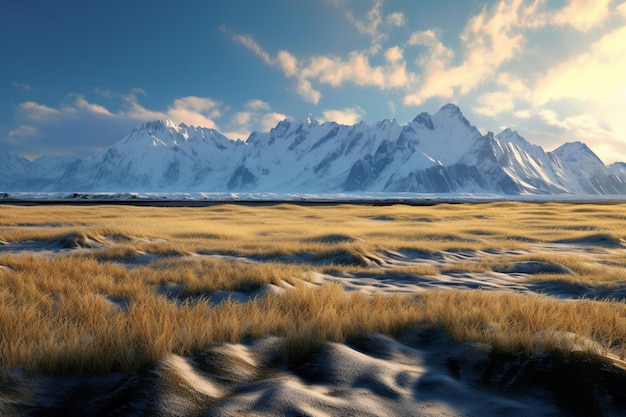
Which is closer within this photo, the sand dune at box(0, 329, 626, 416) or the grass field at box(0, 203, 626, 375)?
the sand dune at box(0, 329, 626, 416)

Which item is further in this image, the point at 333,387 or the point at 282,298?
the point at 282,298

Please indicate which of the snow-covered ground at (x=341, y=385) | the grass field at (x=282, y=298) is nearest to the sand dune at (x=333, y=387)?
the snow-covered ground at (x=341, y=385)

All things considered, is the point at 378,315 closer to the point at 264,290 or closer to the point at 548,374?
the point at 548,374

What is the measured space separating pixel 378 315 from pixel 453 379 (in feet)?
5.00

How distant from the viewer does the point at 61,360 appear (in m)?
3.10

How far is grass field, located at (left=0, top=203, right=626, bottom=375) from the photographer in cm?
369

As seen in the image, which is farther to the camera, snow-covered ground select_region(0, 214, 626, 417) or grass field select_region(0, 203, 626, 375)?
grass field select_region(0, 203, 626, 375)

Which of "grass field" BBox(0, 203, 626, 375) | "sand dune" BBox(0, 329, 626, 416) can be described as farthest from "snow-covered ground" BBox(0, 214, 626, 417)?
"grass field" BBox(0, 203, 626, 375)

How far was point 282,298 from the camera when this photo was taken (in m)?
6.40

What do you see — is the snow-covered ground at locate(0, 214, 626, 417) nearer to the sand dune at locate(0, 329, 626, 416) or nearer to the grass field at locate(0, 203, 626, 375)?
the sand dune at locate(0, 329, 626, 416)

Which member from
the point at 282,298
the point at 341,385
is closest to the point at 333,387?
the point at 341,385

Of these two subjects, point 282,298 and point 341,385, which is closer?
point 341,385

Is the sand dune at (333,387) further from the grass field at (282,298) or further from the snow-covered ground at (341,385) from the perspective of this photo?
the grass field at (282,298)

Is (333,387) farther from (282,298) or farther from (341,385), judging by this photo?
(282,298)
